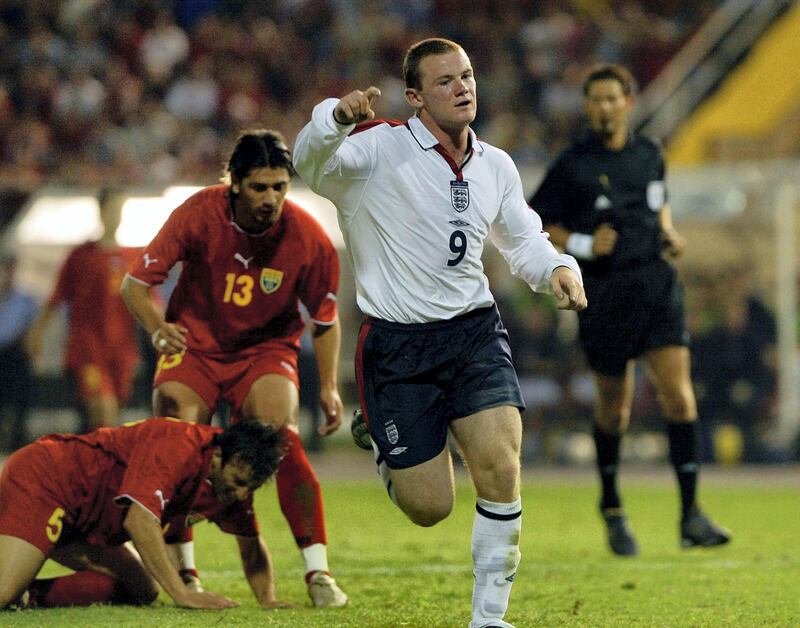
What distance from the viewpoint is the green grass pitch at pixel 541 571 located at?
589cm

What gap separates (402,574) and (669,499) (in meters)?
5.11

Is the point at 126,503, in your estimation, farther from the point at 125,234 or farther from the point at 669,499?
the point at 125,234

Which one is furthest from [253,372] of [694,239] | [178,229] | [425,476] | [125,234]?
[694,239]

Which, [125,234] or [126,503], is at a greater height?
[125,234]

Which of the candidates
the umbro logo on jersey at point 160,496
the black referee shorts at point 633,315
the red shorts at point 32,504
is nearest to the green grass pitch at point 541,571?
the red shorts at point 32,504

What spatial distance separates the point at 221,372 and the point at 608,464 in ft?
9.22

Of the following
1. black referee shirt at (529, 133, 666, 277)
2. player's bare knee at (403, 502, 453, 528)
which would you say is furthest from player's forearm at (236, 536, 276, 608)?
black referee shirt at (529, 133, 666, 277)

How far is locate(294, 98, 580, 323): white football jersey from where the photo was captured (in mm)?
5465

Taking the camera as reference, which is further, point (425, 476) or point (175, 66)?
point (175, 66)

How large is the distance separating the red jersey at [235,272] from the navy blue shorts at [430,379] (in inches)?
46.3

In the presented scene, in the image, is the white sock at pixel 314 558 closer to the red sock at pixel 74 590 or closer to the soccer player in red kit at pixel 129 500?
the soccer player in red kit at pixel 129 500

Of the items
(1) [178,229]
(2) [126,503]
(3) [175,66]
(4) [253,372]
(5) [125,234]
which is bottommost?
(2) [126,503]

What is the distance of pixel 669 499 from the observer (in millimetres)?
12125

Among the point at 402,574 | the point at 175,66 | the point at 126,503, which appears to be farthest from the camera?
the point at 175,66
